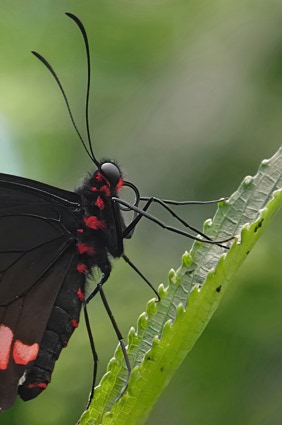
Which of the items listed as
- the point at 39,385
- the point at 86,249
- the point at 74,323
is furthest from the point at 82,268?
the point at 39,385

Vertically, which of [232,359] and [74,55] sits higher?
[74,55]

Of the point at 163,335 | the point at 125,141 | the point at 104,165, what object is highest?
the point at 125,141

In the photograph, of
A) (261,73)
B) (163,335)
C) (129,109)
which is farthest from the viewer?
(129,109)

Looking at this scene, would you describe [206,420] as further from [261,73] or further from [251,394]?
[261,73]

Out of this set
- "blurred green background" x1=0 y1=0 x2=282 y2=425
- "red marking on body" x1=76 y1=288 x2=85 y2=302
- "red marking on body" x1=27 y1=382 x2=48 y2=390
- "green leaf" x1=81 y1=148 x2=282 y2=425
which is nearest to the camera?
"green leaf" x1=81 y1=148 x2=282 y2=425

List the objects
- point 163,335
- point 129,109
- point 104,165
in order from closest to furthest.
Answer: point 163,335
point 104,165
point 129,109

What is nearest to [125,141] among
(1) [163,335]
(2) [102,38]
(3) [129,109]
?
(3) [129,109]

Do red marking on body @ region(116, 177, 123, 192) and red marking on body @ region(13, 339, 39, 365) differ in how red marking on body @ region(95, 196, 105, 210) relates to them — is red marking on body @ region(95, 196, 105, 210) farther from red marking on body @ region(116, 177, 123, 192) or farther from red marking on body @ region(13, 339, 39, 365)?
red marking on body @ region(13, 339, 39, 365)

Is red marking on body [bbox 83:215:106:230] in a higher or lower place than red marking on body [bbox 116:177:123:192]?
lower

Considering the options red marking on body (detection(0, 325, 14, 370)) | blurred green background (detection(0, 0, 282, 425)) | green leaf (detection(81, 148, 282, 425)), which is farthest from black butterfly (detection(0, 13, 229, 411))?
green leaf (detection(81, 148, 282, 425))
